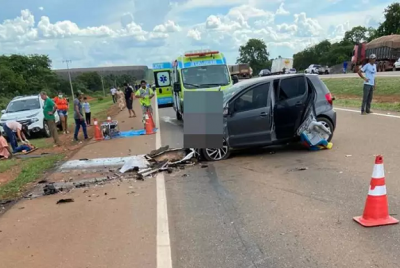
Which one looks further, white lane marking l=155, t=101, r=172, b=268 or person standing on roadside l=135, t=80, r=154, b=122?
person standing on roadside l=135, t=80, r=154, b=122

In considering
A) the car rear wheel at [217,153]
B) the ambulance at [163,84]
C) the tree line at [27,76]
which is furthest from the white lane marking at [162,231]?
the tree line at [27,76]

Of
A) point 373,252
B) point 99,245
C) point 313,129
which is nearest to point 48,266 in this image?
point 99,245

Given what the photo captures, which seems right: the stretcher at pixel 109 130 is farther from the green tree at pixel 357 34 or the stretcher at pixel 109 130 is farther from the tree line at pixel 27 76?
the green tree at pixel 357 34

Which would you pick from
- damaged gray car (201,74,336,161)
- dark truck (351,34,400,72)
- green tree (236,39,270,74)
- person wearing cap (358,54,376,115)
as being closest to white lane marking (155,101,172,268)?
damaged gray car (201,74,336,161)

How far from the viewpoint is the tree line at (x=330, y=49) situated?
78.9 m

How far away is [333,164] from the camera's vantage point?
718 centimetres

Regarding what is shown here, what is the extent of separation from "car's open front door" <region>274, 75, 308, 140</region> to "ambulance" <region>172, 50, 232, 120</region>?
4957mm

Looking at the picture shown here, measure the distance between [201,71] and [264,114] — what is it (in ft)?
19.9

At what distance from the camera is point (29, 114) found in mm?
16344

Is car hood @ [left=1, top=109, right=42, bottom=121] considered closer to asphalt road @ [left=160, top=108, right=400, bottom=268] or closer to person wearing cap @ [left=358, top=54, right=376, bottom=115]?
asphalt road @ [left=160, top=108, right=400, bottom=268]

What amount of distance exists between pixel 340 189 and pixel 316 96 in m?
3.52

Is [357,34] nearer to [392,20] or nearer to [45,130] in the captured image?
[392,20]

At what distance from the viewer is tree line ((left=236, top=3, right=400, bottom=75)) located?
7888cm

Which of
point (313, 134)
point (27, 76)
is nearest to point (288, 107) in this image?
point (313, 134)
